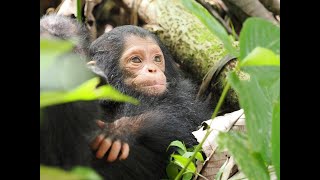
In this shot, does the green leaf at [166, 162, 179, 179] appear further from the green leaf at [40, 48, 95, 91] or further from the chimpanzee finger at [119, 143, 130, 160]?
the green leaf at [40, 48, 95, 91]

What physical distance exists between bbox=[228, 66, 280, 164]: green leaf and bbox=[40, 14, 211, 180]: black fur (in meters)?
0.36

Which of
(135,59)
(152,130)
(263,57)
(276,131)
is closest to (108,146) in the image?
(152,130)

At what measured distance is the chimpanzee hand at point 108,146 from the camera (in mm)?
1712

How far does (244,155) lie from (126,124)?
1.17 metres

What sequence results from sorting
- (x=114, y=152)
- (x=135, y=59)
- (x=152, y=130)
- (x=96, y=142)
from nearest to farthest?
(x=96, y=142), (x=114, y=152), (x=152, y=130), (x=135, y=59)

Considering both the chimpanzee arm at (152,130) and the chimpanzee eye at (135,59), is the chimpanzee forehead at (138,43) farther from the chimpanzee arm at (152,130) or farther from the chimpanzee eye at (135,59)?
the chimpanzee arm at (152,130)

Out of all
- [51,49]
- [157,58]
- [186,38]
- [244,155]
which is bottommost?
[186,38]

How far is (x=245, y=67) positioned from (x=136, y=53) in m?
1.96

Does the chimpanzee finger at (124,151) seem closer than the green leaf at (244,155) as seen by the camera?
No

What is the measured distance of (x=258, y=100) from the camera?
1057mm

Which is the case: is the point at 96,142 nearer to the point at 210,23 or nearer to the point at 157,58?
the point at 210,23

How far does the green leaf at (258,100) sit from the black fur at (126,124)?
362mm

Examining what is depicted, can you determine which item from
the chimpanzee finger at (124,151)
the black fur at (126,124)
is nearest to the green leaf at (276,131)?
the black fur at (126,124)

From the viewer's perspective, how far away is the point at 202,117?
3039 mm
